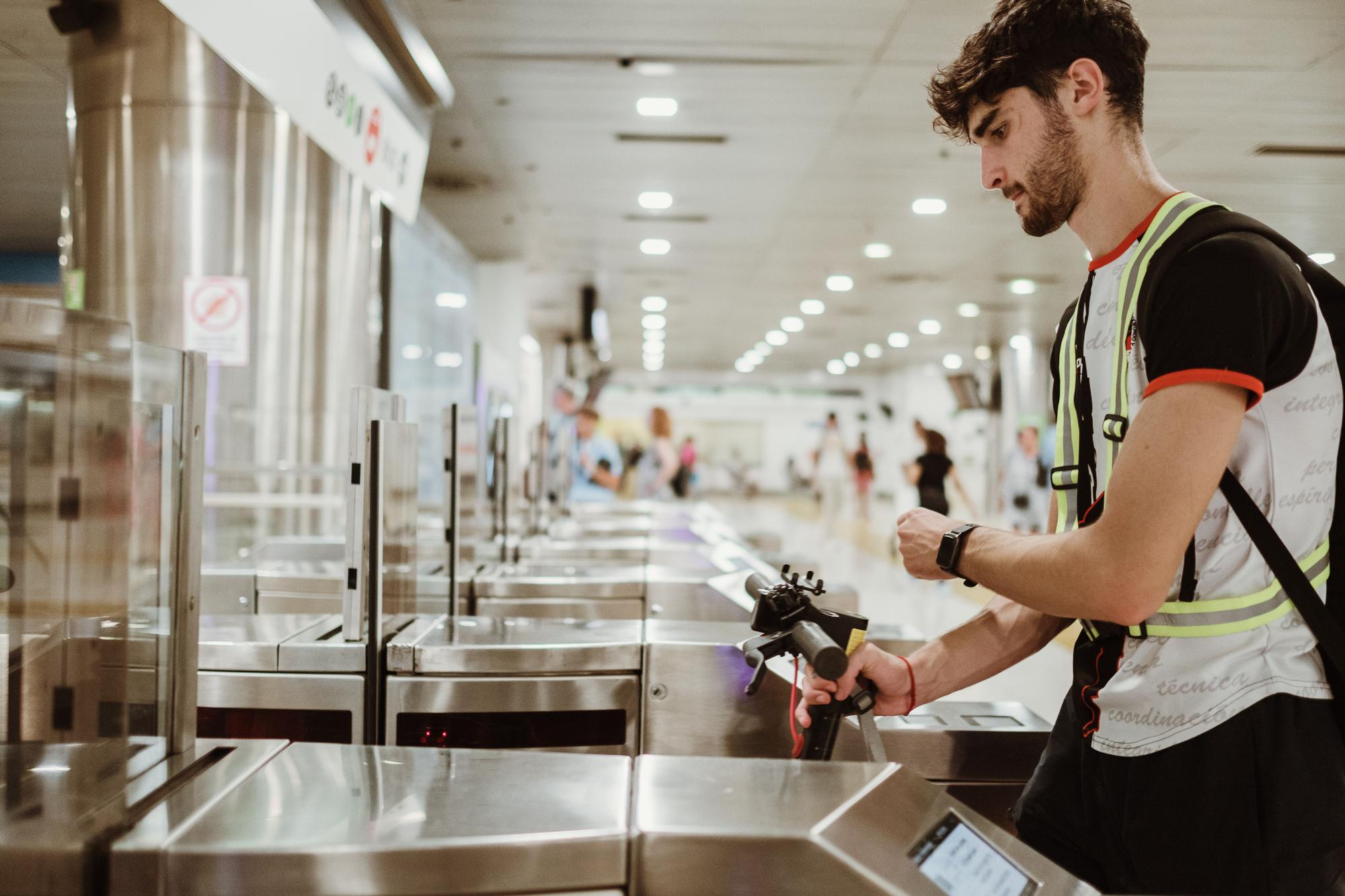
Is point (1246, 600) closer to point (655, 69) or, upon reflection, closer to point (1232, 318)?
point (1232, 318)

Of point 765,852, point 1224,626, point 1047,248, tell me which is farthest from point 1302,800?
point 1047,248

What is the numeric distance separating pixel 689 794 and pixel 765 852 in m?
0.14

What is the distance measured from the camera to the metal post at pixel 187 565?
1.26m

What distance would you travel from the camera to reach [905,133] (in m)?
6.04

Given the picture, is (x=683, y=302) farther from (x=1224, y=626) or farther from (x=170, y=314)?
(x=1224, y=626)

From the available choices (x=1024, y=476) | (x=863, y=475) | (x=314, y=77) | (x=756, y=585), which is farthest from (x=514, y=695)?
(x=863, y=475)

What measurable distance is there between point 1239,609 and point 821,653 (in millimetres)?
452

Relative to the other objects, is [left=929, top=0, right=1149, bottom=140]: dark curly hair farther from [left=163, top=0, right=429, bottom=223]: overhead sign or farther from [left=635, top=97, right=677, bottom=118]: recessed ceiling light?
[left=635, top=97, right=677, bottom=118]: recessed ceiling light

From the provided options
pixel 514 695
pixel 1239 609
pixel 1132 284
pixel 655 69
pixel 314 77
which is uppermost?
pixel 655 69

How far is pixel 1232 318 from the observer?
988mm

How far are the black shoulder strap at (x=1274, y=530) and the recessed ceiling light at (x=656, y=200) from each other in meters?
6.82

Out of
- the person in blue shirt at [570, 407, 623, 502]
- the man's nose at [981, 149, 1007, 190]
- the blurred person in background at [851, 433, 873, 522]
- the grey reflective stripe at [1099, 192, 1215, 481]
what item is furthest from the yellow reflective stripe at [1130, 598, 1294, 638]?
the blurred person in background at [851, 433, 873, 522]

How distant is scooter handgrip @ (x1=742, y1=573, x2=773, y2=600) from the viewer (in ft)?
4.36

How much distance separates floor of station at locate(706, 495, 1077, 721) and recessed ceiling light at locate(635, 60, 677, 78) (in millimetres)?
2588
